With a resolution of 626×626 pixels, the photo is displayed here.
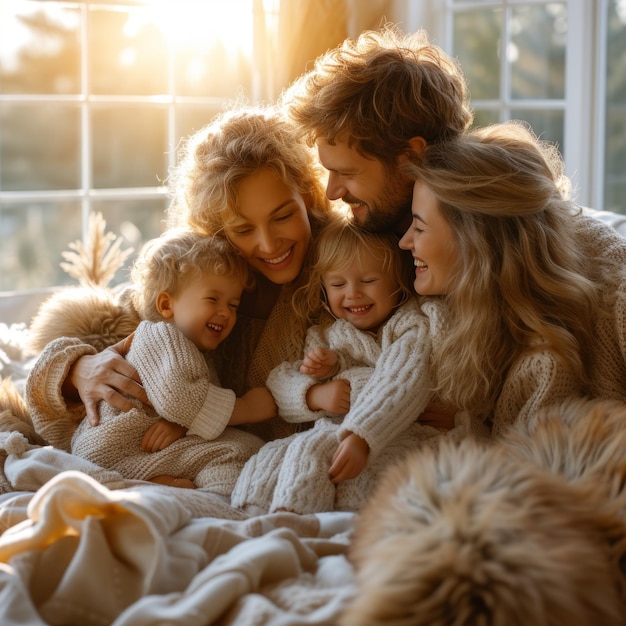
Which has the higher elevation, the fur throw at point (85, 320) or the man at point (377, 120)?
the man at point (377, 120)

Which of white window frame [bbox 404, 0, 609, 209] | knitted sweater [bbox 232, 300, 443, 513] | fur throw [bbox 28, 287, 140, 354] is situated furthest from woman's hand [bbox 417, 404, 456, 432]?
white window frame [bbox 404, 0, 609, 209]

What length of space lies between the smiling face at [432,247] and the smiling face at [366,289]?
4.2 inches

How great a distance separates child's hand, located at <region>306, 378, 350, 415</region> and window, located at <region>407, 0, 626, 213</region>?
6.20 ft

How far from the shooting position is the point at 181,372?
1838mm

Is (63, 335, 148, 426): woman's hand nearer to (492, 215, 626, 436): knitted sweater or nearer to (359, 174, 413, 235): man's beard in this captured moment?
(359, 174, 413, 235): man's beard

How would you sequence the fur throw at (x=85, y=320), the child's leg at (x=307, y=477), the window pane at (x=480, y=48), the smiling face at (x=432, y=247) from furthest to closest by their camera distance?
the window pane at (x=480, y=48), the fur throw at (x=85, y=320), the smiling face at (x=432, y=247), the child's leg at (x=307, y=477)

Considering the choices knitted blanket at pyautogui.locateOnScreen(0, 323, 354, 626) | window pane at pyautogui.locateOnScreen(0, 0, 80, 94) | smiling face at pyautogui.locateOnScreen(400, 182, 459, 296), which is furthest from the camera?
window pane at pyautogui.locateOnScreen(0, 0, 80, 94)

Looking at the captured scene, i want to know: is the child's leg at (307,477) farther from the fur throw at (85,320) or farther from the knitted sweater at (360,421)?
the fur throw at (85,320)

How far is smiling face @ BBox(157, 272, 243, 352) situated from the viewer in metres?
1.91

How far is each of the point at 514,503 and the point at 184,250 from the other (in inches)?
42.0

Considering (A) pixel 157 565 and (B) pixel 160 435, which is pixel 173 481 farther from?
(A) pixel 157 565

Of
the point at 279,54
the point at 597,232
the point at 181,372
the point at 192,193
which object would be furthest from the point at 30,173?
the point at 597,232

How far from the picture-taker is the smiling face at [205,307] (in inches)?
75.3

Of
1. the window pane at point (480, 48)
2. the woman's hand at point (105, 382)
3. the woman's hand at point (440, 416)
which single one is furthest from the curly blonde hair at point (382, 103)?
the window pane at point (480, 48)
